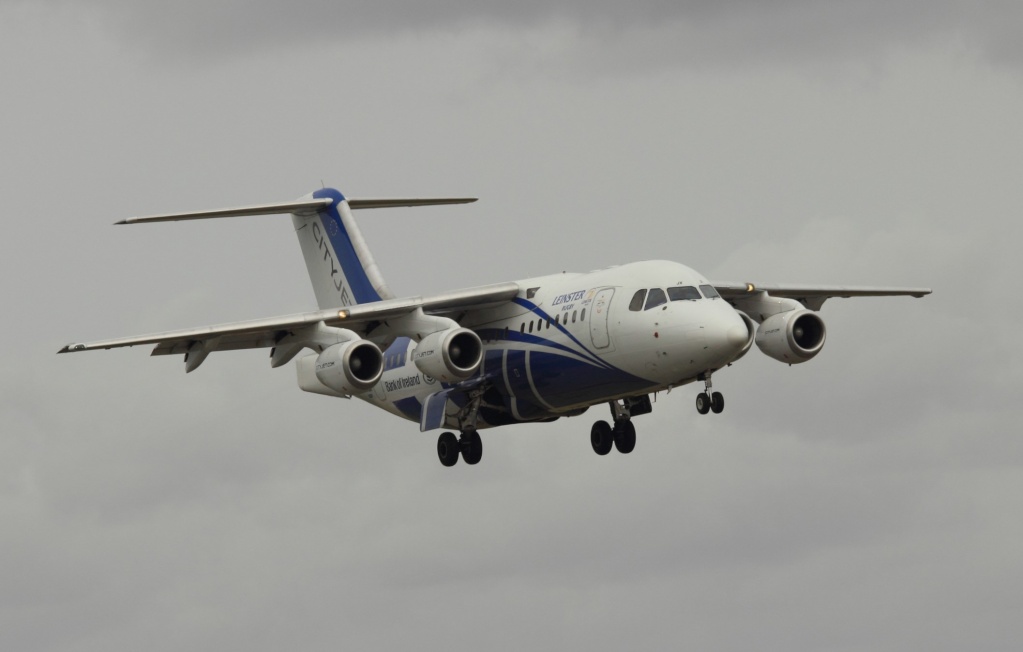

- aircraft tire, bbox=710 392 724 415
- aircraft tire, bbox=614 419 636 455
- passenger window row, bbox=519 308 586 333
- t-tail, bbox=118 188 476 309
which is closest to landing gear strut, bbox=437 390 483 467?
passenger window row, bbox=519 308 586 333

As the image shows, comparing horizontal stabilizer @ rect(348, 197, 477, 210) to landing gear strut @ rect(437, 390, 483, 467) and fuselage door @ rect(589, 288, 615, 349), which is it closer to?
landing gear strut @ rect(437, 390, 483, 467)

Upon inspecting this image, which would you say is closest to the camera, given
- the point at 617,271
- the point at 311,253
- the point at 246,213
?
the point at 617,271

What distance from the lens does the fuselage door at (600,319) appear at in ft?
106

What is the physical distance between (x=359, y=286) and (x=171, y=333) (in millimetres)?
7053

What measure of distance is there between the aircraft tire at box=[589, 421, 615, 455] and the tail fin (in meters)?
5.09

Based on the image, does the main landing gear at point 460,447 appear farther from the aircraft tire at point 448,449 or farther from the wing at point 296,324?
the wing at point 296,324

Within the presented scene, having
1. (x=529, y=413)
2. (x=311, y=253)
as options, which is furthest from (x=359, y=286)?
(x=529, y=413)

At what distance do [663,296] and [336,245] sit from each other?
33.3 feet

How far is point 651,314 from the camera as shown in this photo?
104 ft

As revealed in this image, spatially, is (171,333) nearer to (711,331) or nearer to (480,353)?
(480,353)

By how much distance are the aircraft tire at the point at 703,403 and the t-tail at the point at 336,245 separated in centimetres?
864

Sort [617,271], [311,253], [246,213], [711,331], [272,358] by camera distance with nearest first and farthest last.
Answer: [711,331] < [617,271] < [272,358] < [246,213] < [311,253]

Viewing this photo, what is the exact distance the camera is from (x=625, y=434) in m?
36.2

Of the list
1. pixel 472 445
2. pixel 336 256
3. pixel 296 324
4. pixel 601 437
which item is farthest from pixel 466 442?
pixel 336 256
